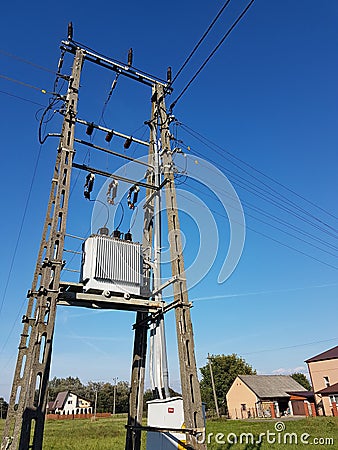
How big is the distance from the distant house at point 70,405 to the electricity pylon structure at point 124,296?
2833 inches

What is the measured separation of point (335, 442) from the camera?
17.1m

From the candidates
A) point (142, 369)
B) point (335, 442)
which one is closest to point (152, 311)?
point (142, 369)

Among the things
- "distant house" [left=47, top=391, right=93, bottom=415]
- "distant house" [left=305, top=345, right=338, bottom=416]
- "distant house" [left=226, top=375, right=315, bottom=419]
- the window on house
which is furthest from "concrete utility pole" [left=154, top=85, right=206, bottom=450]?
"distant house" [left=47, top=391, right=93, bottom=415]

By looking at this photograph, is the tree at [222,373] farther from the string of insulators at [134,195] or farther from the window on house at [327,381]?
the string of insulators at [134,195]

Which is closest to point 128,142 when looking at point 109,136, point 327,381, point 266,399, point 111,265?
point 109,136

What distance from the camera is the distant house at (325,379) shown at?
3631 centimetres

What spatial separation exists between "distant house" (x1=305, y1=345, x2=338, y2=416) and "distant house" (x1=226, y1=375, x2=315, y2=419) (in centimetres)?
288

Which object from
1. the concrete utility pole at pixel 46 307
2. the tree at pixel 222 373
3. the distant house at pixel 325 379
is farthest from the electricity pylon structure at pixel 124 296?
the tree at pixel 222 373

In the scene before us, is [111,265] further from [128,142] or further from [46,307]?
[128,142]

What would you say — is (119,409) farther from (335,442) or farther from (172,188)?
(172,188)

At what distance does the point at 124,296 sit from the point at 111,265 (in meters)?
0.74

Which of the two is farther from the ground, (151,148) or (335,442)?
(151,148)

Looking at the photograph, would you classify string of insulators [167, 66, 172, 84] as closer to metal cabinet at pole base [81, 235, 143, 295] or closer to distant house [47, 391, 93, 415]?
metal cabinet at pole base [81, 235, 143, 295]

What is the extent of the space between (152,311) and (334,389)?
35.5 metres
